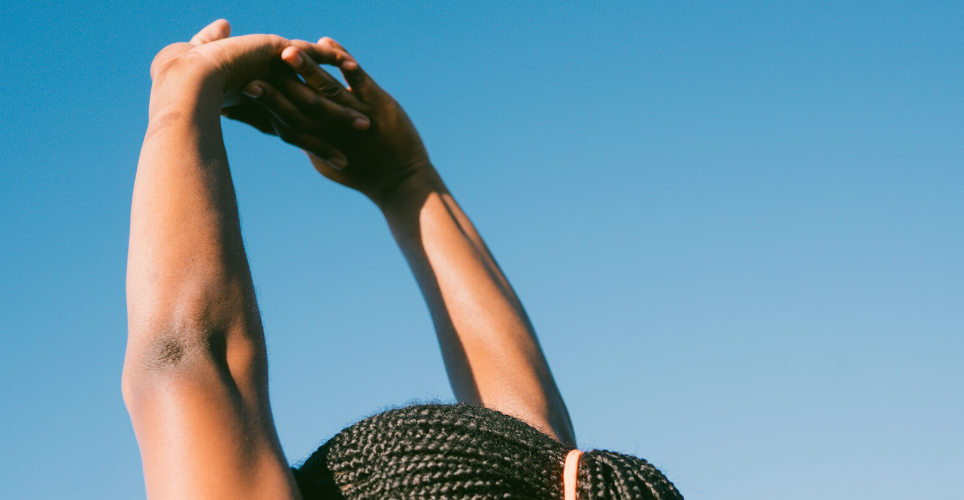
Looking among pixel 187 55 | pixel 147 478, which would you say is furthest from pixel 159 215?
pixel 187 55

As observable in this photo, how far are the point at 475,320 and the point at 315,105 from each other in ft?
3.37

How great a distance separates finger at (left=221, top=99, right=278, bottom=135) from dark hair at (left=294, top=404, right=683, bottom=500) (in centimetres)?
154

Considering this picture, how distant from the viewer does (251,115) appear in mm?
2977

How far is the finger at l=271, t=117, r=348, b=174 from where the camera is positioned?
3037mm

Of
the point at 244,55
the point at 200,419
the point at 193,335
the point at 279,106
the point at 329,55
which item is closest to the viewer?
the point at 200,419

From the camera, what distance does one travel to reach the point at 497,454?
1.69 meters

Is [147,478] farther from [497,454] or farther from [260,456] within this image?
[497,454]

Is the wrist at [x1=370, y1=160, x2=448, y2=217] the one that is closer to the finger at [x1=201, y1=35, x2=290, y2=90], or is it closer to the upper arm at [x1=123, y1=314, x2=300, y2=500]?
the finger at [x1=201, y1=35, x2=290, y2=90]

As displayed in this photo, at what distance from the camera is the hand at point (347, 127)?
9.69 feet

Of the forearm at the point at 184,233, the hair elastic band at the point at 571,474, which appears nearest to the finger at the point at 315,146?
the forearm at the point at 184,233

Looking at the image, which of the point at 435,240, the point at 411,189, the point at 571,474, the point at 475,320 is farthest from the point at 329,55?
the point at 571,474

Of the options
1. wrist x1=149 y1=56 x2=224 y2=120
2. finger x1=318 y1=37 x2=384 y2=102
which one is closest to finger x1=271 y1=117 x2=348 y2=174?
finger x1=318 y1=37 x2=384 y2=102

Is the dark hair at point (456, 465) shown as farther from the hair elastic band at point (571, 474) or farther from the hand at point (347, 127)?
the hand at point (347, 127)

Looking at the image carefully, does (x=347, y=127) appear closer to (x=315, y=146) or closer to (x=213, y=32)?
(x=315, y=146)
